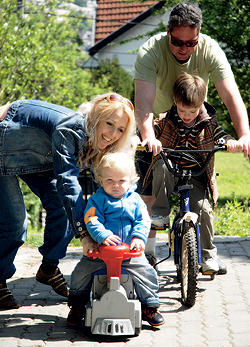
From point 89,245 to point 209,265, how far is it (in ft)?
4.18

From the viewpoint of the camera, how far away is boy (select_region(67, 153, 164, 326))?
2.72 m

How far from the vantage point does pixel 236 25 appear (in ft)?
24.1

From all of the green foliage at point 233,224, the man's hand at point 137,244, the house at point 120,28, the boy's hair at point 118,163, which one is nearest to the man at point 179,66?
Answer: the boy's hair at point 118,163

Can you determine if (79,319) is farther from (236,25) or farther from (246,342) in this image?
(236,25)

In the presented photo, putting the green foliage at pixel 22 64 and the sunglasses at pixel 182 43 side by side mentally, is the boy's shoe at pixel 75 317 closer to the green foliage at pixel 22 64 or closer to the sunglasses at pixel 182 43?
the sunglasses at pixel 182 43

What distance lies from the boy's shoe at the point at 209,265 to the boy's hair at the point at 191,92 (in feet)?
4.11

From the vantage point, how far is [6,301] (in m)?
3.25

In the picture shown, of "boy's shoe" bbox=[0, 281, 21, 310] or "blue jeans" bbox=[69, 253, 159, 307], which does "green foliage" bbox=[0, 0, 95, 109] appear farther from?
"blue jeans" bbox=[69, 253, 159, 307]

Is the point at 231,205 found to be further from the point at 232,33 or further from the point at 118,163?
the point at 118,163

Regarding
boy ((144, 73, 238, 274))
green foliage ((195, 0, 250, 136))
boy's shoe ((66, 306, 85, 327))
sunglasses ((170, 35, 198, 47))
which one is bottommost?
boy's shoe ((66, 306, 85, 327))

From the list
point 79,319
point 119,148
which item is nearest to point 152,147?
point 119,148

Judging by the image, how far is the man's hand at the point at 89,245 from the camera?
259 cm

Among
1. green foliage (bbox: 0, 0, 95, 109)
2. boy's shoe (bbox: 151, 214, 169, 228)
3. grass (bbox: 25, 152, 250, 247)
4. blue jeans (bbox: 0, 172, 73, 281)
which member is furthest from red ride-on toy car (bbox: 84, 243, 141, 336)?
green foliage (bbox: 0, 0, 95, 109)

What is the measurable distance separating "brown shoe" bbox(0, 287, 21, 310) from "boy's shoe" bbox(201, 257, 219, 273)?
1494 millimetres
